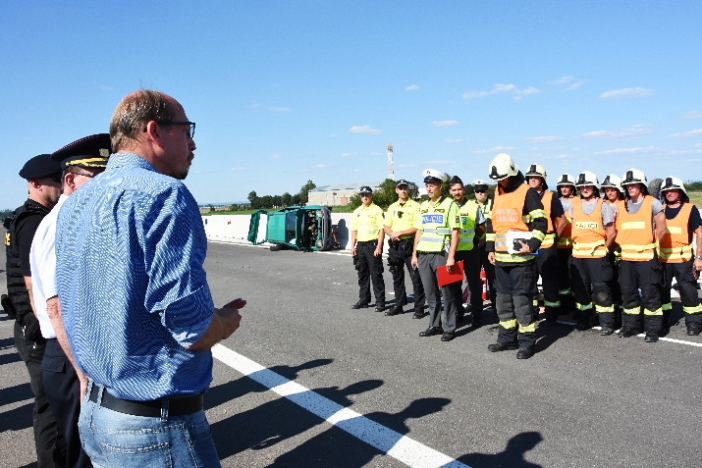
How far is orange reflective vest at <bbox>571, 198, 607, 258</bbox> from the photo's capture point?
745 centimetres

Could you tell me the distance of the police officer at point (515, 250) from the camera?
248 inches

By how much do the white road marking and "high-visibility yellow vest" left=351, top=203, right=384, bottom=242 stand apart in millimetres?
3797

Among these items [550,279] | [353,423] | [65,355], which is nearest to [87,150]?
[65,355]

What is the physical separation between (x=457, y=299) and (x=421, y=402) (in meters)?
2.90

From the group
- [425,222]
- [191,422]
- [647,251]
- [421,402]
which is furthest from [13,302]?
[647,251]

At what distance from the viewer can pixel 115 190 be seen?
64.9 inches

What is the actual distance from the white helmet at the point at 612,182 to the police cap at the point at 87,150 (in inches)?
259

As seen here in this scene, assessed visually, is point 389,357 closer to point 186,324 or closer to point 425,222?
point 425,222

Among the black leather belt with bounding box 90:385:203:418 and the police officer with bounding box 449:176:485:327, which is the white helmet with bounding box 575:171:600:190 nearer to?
the police officer with bounding box 449:176:485:327

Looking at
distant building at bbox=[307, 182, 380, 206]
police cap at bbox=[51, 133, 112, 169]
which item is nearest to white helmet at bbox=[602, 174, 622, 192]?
police cap at bbox=[51, 133, 112, 169]

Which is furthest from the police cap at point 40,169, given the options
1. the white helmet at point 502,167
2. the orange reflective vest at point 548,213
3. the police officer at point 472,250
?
the orange reflective vest at point 548,213

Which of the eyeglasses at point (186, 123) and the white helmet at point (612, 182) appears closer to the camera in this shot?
the eyeglasses at point (186, 123)

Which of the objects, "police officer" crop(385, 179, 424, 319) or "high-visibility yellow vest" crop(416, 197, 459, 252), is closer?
"high-visibility yellow vest" crop(416, 197, 459, 252)

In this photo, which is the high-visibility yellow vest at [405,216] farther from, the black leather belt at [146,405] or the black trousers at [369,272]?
the black leather belt at [146,405]
